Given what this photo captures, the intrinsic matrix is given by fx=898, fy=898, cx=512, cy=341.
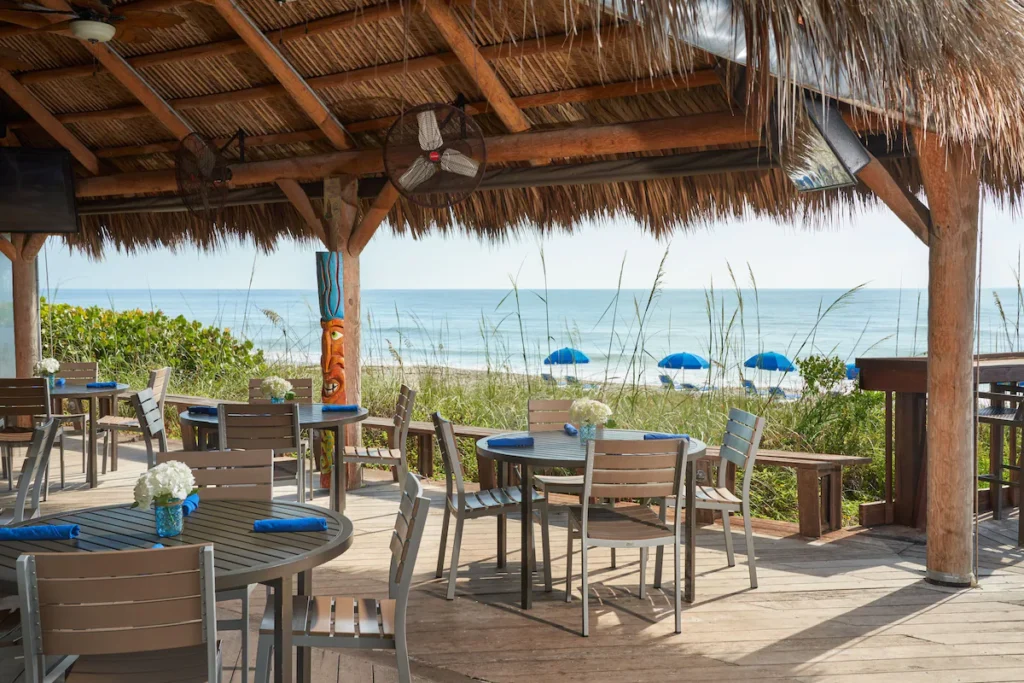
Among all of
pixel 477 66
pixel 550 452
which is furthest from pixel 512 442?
pixel 477 66

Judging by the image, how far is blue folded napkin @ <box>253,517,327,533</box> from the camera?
280 cm

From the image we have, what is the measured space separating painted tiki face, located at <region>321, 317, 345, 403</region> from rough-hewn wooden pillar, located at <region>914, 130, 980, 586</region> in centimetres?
413

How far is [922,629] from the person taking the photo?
383 centimetres

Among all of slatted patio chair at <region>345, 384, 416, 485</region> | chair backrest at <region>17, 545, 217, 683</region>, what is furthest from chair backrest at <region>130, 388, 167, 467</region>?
chair backrest at <region>17, 545, 217, 683</region>

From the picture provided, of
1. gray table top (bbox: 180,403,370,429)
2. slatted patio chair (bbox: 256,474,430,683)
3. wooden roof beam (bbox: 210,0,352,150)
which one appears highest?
wooden roof beam (bbox: 210,0,352,150)

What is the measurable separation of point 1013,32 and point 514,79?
317 cm

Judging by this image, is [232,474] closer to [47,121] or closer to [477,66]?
[477,66]

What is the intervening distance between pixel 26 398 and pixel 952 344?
5981mm

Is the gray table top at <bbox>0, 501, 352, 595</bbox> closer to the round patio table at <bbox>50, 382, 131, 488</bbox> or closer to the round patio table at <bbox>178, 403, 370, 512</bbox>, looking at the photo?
the round patio table at <bbox>178, 403, 370, 512</bbox>

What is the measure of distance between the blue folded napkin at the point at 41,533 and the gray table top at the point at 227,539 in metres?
0.02

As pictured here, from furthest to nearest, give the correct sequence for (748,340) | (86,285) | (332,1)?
(86,285)
(748,340)
(332,1)

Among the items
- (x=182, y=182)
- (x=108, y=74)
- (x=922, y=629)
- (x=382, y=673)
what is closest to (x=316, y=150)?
(x=182, y=182)

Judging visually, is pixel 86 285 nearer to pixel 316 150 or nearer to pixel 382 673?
pixel 316 150

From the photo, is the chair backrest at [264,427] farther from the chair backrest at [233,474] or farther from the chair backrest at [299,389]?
the chair backrest at [233,474]
